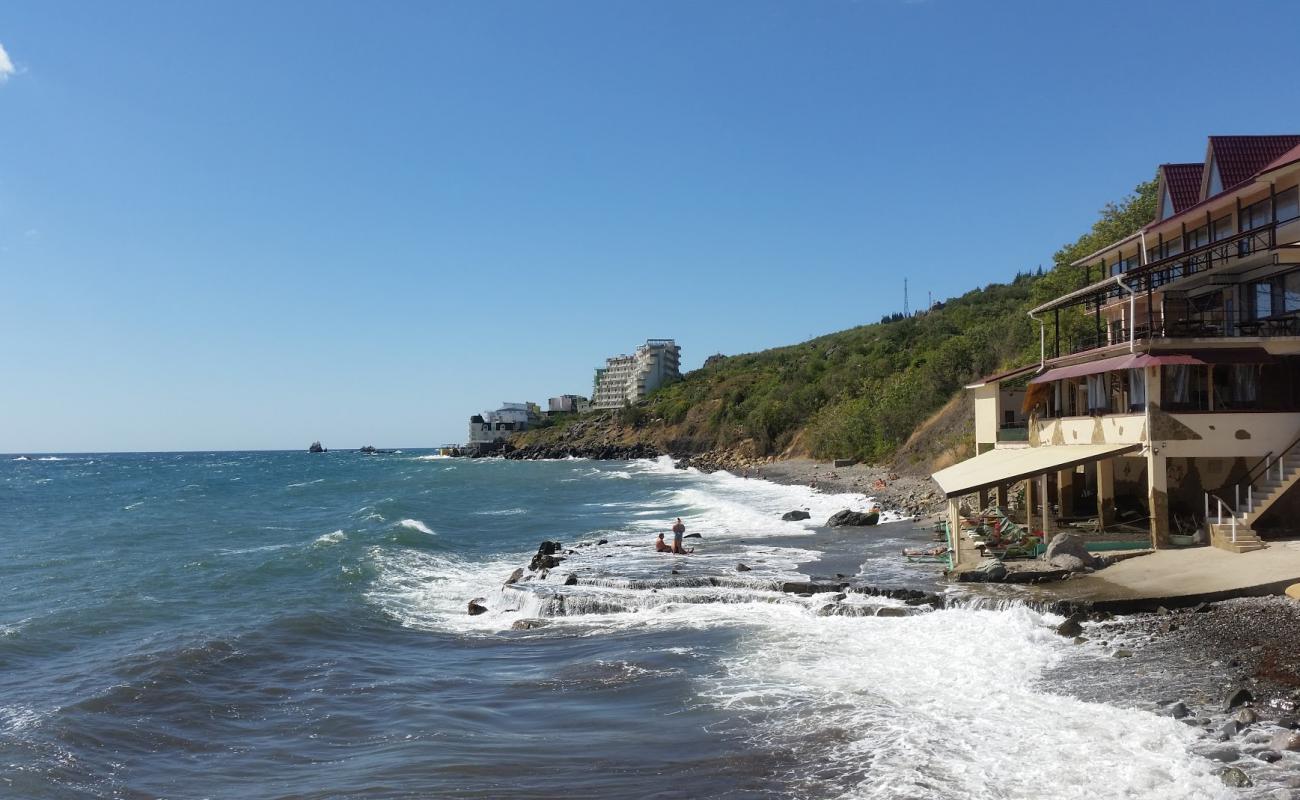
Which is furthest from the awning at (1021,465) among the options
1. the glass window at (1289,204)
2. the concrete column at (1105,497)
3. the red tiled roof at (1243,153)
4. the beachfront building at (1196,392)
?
the red tiled roof at (1243,153)

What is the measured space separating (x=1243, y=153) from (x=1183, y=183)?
2.74 m

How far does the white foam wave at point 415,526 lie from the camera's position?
4212cm

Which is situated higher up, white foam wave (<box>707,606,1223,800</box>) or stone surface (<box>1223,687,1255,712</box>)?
stone surface (<box>1223,687,1255,712</box>)

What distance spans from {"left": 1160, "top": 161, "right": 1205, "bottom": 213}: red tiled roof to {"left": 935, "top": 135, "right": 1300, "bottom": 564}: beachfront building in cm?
4

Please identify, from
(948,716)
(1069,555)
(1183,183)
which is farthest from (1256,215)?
(948,716)

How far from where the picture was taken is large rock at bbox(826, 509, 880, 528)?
1379 inches

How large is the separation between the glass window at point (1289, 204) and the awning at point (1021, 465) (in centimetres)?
724

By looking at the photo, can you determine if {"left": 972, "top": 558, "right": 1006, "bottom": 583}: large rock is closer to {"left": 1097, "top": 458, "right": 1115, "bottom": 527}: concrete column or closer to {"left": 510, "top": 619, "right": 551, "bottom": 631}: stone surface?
{"left": 1097, "top": 458, "right": 1115, "bottom": 527}: concrete column

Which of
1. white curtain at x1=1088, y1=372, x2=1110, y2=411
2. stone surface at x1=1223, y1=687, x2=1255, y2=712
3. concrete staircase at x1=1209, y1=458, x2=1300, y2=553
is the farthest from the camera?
white curtain at x1=1088, y1=372, x2=1110, y2=411

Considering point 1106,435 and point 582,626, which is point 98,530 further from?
point 1106,435

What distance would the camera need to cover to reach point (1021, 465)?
864 inches

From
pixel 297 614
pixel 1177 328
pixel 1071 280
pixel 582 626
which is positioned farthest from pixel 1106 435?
pixel 1071 280

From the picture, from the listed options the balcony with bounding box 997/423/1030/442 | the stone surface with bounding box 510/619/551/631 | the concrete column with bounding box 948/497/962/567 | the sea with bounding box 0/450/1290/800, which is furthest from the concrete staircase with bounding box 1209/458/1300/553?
the stone surface with bounding box 510/619/551/631

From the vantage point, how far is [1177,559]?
738 inches
